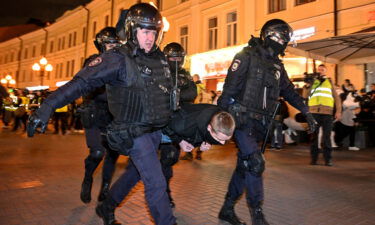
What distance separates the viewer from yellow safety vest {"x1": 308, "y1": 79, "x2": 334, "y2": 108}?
264 inches

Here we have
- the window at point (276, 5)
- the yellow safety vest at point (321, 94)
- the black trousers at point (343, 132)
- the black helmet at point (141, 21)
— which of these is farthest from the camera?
the window at point (276, 5)

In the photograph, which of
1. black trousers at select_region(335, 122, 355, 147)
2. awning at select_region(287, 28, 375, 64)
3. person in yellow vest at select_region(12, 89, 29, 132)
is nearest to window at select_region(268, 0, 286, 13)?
awning at select_region(287, 28, 375, 64)

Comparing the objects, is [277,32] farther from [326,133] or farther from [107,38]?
[326,133]

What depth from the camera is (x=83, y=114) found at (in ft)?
12.7

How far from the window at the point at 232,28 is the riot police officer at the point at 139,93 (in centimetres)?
1563

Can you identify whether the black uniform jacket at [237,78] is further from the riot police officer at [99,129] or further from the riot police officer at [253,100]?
→ the riot police officer at [99,129]

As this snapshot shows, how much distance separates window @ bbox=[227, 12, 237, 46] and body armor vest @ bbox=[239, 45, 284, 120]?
1475 cm

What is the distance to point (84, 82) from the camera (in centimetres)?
220

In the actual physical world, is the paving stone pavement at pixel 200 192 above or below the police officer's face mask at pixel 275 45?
below

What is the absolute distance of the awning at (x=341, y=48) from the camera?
8.65 m

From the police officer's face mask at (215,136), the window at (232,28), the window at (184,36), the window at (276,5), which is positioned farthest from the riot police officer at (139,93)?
the window at (184,36)

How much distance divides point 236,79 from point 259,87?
243mm

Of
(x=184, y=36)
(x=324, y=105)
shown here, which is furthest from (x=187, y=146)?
(x=184, y=36)

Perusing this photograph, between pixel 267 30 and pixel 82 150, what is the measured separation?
22.4ft
